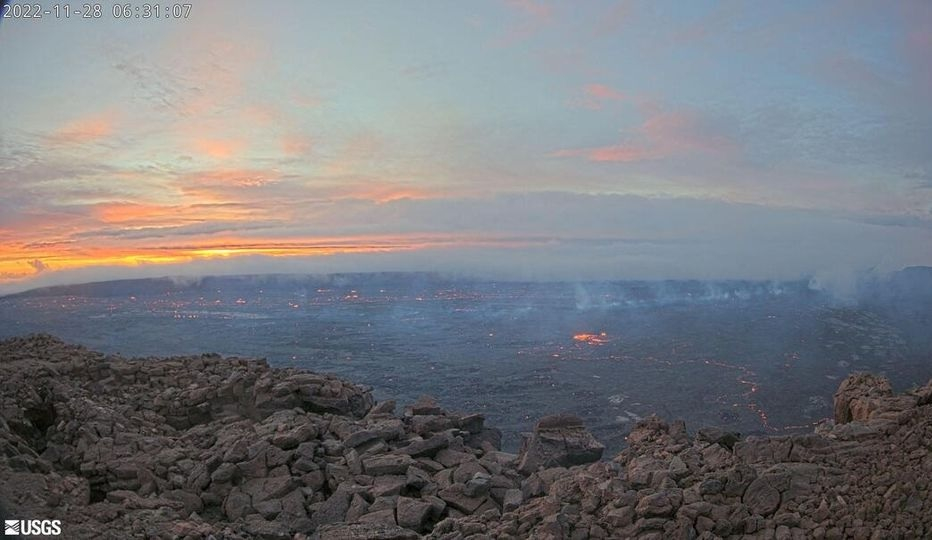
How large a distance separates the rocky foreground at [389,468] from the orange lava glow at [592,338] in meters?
26.0

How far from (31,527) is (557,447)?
7.49 m

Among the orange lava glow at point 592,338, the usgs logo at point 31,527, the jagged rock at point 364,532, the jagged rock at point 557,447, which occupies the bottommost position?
the orange lava glow at point 592,338

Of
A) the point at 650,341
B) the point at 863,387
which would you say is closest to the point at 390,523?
the point at 863,387

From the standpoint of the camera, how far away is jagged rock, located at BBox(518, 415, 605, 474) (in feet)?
33.4

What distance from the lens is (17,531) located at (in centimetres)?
623

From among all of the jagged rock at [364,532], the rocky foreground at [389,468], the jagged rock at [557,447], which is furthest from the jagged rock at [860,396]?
the jagged rock at [364,532]

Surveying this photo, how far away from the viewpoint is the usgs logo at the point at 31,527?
6200 millimetres

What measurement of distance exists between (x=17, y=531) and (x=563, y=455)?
25.0 ft

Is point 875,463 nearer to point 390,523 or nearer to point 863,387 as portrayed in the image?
point 863,387

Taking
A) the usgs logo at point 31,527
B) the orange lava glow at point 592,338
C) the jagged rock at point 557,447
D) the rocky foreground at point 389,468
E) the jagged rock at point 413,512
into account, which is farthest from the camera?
the orange lava glow at point 592,338

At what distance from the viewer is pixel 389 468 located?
939cm

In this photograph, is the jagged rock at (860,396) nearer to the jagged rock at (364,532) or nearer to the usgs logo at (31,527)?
the jagged rock at (364,532)

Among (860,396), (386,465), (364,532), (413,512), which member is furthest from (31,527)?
(860,396)

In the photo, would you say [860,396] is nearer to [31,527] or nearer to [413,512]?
[413,512]
